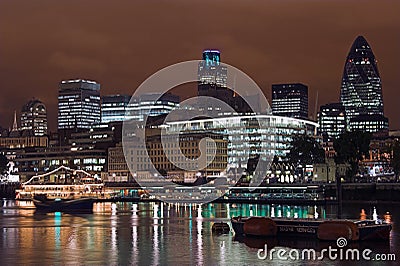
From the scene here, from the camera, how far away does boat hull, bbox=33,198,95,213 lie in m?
126

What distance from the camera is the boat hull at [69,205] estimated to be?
126062 millimetres

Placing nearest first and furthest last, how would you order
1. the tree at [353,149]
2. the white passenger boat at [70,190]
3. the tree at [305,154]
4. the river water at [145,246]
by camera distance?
the river water at [145,246] → the tree at [353,149] → the white passenger boat at [70,190] → the tree at [305,154]

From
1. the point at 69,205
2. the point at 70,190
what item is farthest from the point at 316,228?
the point at 70,190

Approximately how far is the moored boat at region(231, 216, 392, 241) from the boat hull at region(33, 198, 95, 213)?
62.7m

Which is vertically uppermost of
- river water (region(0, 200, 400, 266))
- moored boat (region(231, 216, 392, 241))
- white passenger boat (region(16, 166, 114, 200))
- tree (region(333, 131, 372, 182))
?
tree (region(333, 131, 372, 182))

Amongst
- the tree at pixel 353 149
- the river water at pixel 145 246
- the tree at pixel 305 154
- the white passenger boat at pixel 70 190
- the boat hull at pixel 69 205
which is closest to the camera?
the river water at pixel 145 246

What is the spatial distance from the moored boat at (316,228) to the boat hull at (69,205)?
6275cm

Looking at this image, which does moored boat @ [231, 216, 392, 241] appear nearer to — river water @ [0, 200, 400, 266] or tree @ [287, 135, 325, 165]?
river water @ [0, 200, 400, 266]

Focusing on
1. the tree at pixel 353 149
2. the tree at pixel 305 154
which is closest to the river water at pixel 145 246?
the tree at pixel 353 149

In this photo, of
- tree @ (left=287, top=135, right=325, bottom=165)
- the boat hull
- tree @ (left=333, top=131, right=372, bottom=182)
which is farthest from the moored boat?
tree @ (left=287, top=135, right=325, bottom=165)

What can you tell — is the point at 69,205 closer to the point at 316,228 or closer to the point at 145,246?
the point at 145,246

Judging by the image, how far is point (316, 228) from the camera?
60.6m

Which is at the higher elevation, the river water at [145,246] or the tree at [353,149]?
the tree at [353,149]

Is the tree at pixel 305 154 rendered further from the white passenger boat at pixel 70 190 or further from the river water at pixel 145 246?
the river water at pixel 145 246
